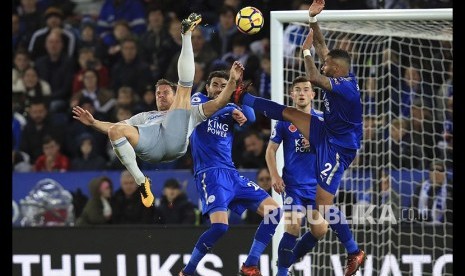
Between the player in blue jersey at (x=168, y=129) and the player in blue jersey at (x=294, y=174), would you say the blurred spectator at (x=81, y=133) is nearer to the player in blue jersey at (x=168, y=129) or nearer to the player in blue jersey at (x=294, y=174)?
the player in blue jersey at (x=294, y=174)

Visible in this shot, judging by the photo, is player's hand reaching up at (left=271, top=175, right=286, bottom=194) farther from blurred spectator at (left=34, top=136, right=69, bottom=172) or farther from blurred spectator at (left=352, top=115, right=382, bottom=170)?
blurred spectator at (left=34, top=136, right=69, bottom=172)

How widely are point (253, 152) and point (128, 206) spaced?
5.25 feet

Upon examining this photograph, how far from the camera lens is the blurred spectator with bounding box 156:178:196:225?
13062 mm

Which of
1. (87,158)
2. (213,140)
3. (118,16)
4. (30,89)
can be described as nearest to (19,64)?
(30,89)

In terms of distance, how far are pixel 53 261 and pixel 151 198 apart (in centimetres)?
225

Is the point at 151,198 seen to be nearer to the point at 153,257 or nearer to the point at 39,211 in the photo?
the point at 153,257

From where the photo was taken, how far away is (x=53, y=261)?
40.1ft

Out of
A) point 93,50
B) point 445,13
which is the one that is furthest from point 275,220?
point 93,50

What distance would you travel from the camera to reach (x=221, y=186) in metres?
10.7

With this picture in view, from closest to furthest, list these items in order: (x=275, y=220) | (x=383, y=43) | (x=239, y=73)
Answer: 1. (x=239, y=73)
2. (x=275, y=220)
3. (x=383, y=43)

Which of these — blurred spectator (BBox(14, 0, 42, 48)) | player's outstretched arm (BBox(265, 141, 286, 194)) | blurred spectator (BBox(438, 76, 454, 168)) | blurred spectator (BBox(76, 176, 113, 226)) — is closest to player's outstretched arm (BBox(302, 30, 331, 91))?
player's outstretched arm (BBox(265, 141, 286, 194))

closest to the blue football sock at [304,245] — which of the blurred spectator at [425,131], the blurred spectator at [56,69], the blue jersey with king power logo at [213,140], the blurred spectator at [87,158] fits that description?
the blue jersey with king power logo at [213,140]

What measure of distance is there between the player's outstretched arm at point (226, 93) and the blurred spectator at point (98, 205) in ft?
10.6

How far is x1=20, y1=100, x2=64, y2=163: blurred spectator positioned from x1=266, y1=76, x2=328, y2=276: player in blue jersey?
4.51 m
